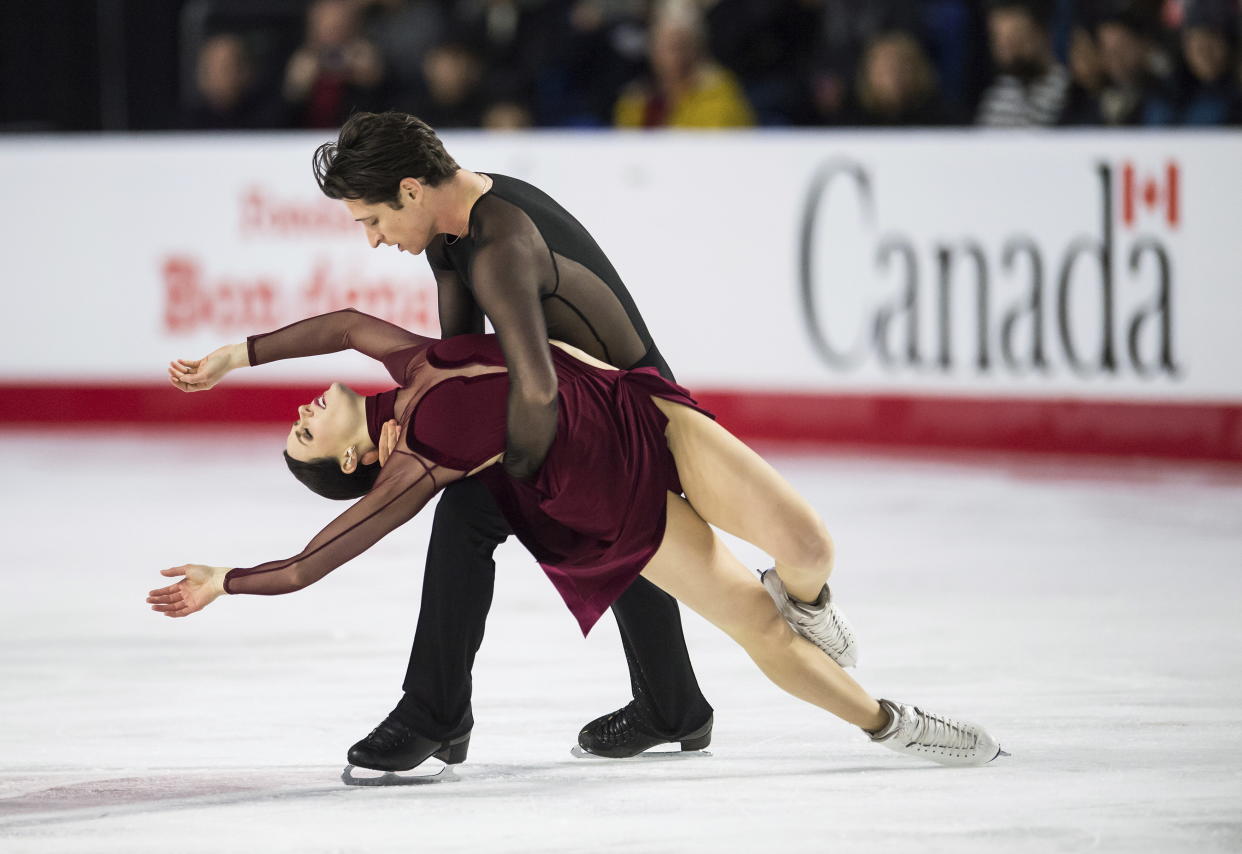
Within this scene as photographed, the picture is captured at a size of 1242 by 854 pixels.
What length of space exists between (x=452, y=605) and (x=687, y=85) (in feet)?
15.0

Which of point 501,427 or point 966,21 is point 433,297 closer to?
point 966,21

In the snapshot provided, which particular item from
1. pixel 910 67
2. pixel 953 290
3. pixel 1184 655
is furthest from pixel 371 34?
pixel 1184 655

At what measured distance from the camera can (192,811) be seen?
274 centimetres

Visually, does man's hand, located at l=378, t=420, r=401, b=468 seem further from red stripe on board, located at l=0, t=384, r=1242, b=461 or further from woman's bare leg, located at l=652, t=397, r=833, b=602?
red stripe on board, located at l=0, t=384, r=1242, b=461

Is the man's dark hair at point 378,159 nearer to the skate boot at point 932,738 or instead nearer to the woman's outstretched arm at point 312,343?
the woman's outstretched arm at point 312,343

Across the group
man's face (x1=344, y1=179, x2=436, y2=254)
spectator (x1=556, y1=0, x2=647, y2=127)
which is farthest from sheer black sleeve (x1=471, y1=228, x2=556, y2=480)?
spectator (x1=556, y1=0, x2=647, y2=127)

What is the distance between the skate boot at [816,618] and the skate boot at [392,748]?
628 millimetres

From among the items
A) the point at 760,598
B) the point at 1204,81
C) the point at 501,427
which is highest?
the point at 1204,81

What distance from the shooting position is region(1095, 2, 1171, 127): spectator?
6.33m

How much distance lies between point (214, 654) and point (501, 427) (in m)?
1.38

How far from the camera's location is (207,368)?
3000 millimetres

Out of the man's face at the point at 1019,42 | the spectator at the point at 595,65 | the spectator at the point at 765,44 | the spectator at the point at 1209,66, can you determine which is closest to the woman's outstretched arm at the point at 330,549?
the spectator at the point at 1209,66

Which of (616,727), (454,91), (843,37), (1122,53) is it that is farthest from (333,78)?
(616,727)

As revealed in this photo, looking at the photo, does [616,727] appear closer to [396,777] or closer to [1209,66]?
[396,777]
